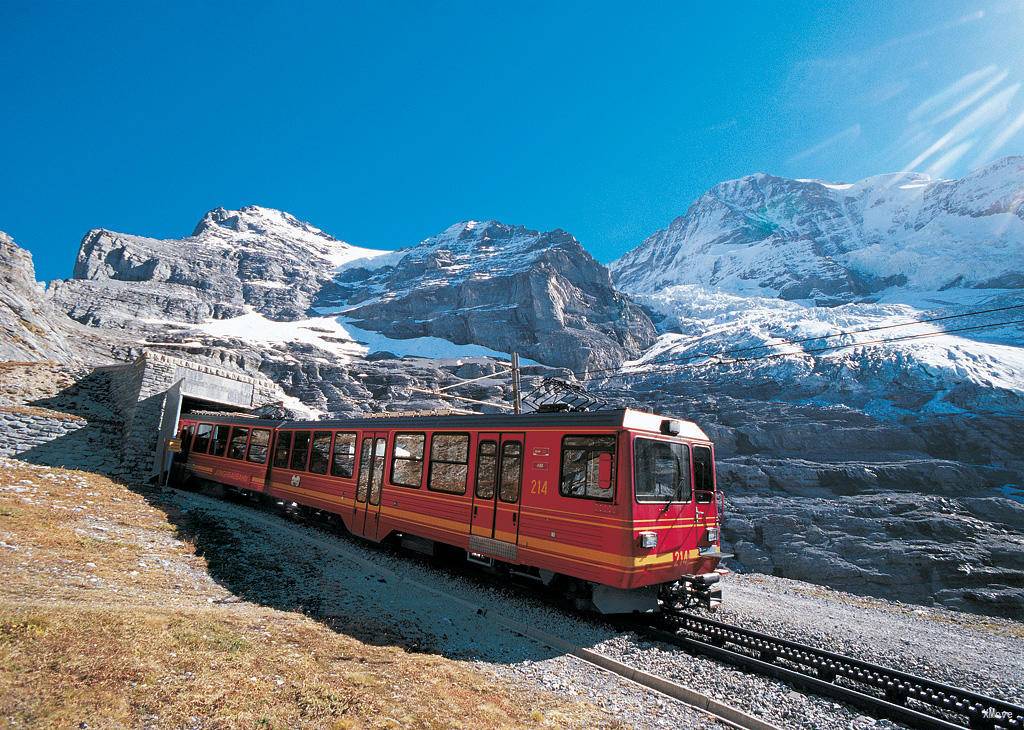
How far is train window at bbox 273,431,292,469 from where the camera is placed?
16.2 metres

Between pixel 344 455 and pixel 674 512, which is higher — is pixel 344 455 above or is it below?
above

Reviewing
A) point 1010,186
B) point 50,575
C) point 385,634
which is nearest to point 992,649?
point 385,634

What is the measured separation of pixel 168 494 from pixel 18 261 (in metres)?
40.2

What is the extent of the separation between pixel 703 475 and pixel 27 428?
74.3ft

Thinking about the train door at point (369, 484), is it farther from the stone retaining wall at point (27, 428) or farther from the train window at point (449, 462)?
the stone retaining wall at point (27, 428)

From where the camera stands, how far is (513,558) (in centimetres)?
909

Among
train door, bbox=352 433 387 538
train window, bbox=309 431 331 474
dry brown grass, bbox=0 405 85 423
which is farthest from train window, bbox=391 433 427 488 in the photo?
dry brown grass, bbox=0 405 85 423

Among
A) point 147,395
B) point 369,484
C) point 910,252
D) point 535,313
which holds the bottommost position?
point 369,484

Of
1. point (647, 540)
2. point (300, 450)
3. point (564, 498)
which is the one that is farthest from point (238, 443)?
point (647, 540)

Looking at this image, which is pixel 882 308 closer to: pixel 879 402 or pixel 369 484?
pixel 879 402

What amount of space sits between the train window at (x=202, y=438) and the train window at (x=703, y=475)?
19.5m

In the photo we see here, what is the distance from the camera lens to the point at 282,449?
1642 centimetres

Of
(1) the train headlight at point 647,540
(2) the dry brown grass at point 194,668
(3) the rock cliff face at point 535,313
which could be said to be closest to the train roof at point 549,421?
(1) the train headlight at point 647,540

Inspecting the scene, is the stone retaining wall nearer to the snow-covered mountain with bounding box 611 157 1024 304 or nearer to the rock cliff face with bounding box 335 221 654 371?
the rock cliff face with bounding box 335 221 654 371
